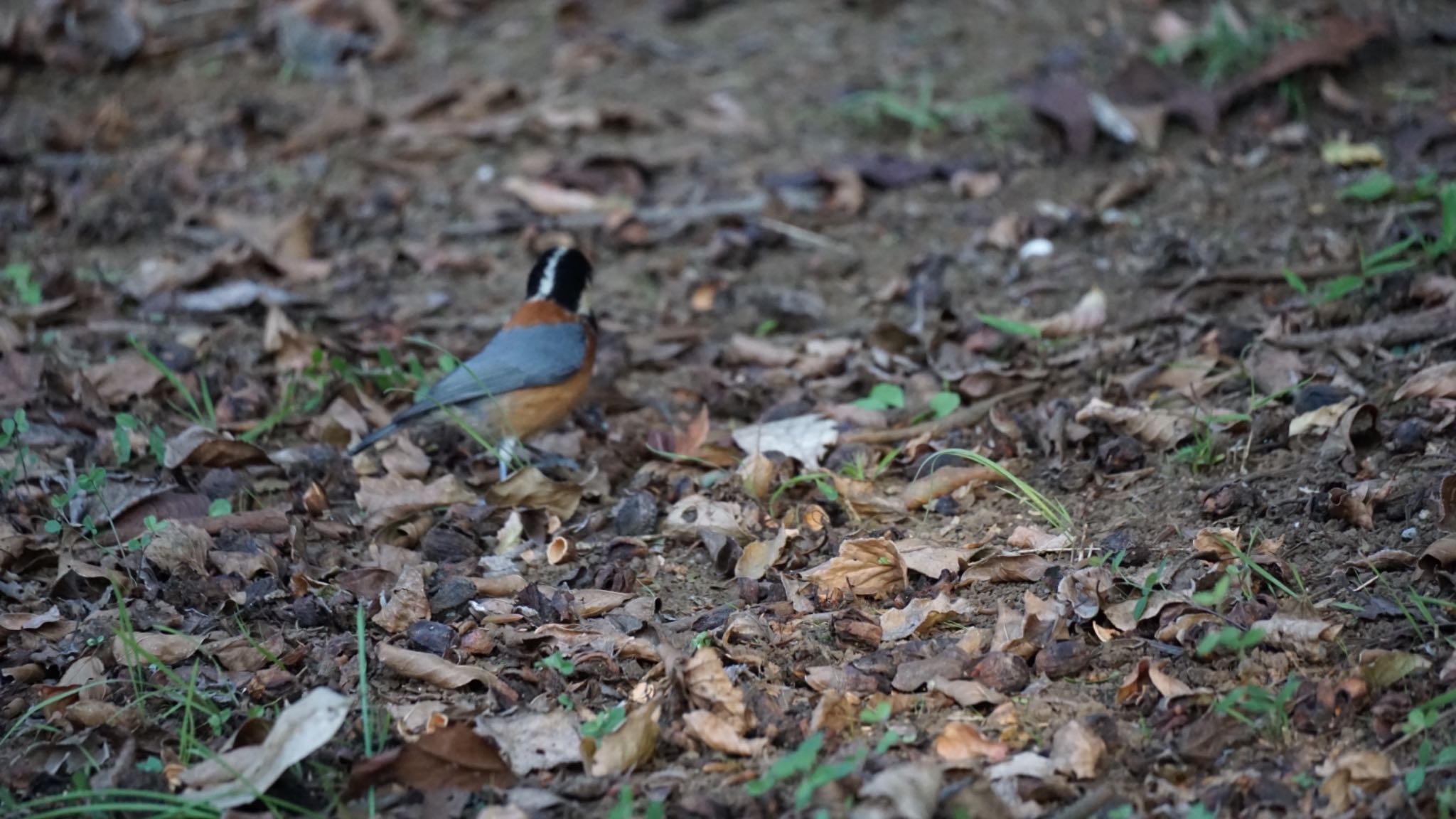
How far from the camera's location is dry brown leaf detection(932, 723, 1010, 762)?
320 centimetres

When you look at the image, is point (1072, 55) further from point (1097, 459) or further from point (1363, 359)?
point (1097, 459)

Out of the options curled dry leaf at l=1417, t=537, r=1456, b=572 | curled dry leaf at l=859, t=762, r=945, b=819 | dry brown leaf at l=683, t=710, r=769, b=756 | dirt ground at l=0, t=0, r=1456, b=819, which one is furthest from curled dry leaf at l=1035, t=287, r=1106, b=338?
curled dry leaf at l=859, t=762, r=945, b=819

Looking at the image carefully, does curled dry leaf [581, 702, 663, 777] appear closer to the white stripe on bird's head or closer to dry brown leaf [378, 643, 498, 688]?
dry brown leaf [378, 643, 498, 688]

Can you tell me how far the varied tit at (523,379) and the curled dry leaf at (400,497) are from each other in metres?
0.34

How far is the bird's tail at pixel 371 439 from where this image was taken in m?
5.31

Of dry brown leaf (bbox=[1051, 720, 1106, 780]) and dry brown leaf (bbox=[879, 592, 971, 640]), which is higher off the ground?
dry brown leaf (bbox=[1051, 720, 1106, 780])

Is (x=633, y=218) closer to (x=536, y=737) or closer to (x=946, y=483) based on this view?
(x=946, y=483)

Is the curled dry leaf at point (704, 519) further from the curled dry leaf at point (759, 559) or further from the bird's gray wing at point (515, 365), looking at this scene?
the bird's gray wing at point (515, 365)

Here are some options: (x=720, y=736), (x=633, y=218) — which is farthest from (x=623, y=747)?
(x=633, y=218)

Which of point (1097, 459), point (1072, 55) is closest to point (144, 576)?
point (1097, 459)

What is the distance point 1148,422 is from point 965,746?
189 cm

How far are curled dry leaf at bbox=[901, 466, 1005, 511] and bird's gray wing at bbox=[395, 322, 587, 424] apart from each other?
1778 millimetres

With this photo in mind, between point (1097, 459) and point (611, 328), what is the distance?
2.75 m

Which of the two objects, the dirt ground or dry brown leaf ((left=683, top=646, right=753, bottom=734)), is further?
dry brown leaf ((left=683, top=646, right=753, bottom=734))
